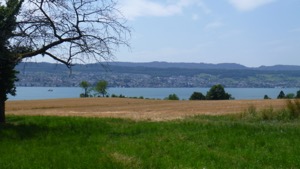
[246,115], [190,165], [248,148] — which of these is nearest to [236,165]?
[190,165]

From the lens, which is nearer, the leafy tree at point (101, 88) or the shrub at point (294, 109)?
the shrub at point (294, 109)

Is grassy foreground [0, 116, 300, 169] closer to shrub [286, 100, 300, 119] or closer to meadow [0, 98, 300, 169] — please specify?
meadow [0, 98, 300, 169]

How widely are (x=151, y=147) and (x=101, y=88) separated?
339 ft

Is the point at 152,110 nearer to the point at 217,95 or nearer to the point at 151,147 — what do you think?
the point at 151,147

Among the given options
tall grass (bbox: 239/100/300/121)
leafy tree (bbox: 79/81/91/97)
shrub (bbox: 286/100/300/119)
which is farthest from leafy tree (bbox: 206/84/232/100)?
shrub (bbox: 286/100/300/119)

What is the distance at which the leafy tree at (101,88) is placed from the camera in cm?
11362

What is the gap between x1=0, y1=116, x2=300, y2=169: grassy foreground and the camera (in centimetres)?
1023

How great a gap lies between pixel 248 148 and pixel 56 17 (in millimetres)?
11388

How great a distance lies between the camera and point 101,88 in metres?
115

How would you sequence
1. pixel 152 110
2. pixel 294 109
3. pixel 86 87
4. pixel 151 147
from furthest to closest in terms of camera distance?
pixel 86 87 → pixel 152 110 → pixel 294 109 → pixel 151 147

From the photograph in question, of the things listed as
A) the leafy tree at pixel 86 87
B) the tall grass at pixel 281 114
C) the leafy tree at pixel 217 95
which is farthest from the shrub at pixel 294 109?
the leafy tree at pixel 86 87

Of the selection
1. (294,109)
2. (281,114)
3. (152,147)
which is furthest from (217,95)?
(152,147)

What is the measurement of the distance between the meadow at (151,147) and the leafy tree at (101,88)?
9463 centimetres

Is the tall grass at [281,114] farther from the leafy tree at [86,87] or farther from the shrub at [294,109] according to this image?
the leafy tree at [86,87]
